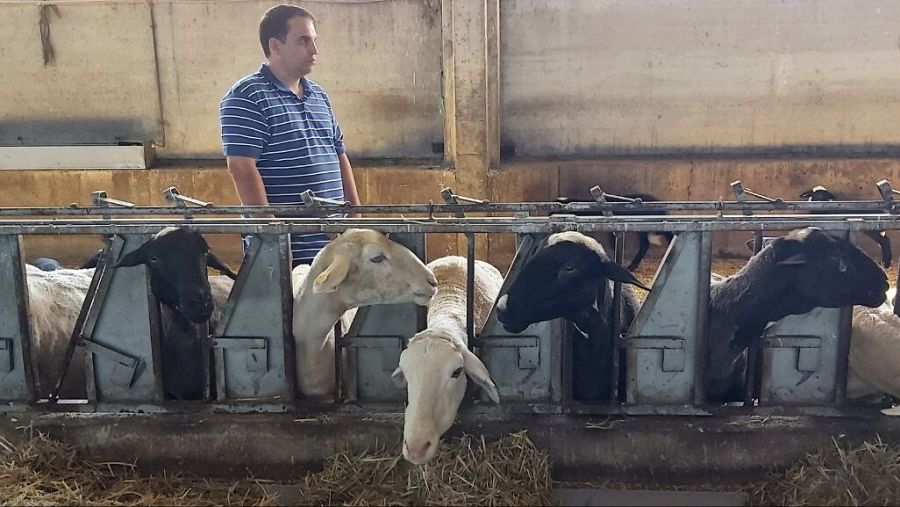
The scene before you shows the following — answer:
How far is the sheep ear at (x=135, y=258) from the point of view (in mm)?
2506

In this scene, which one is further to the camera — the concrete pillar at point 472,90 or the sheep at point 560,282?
the concrete pillar at point 472,90

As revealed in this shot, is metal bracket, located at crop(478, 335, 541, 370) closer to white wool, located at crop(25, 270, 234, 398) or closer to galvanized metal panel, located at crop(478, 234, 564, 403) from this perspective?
galvanized metal panel, located at crop(478, 234, 564, 403)

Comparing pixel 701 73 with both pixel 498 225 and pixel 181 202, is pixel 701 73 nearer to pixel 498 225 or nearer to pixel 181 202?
pixel 498 225

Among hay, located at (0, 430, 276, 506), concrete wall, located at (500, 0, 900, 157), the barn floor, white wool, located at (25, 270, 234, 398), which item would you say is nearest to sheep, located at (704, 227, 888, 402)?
the barn floor

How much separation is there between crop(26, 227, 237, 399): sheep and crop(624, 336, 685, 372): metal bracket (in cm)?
155

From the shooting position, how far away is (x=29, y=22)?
24.0ft

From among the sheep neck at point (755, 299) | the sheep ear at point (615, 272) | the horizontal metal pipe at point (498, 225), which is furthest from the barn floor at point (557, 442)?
the horizontal metal pipe at point (498, 225)

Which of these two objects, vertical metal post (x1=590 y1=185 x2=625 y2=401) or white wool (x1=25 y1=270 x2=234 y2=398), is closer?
vertical metal post (x1=590 y1=185 x2=625 y2=401)

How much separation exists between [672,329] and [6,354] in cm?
249

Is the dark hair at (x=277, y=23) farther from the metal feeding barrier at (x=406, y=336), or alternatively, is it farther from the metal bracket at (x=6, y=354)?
the metal bracket at (x=6, y=354)

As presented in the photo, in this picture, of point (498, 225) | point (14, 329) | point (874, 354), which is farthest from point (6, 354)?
point (874, 354)

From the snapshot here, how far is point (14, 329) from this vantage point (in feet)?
8.75

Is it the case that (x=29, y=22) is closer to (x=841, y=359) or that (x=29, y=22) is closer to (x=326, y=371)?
(x=326, y=371)

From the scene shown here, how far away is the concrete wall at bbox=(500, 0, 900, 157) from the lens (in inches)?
271
